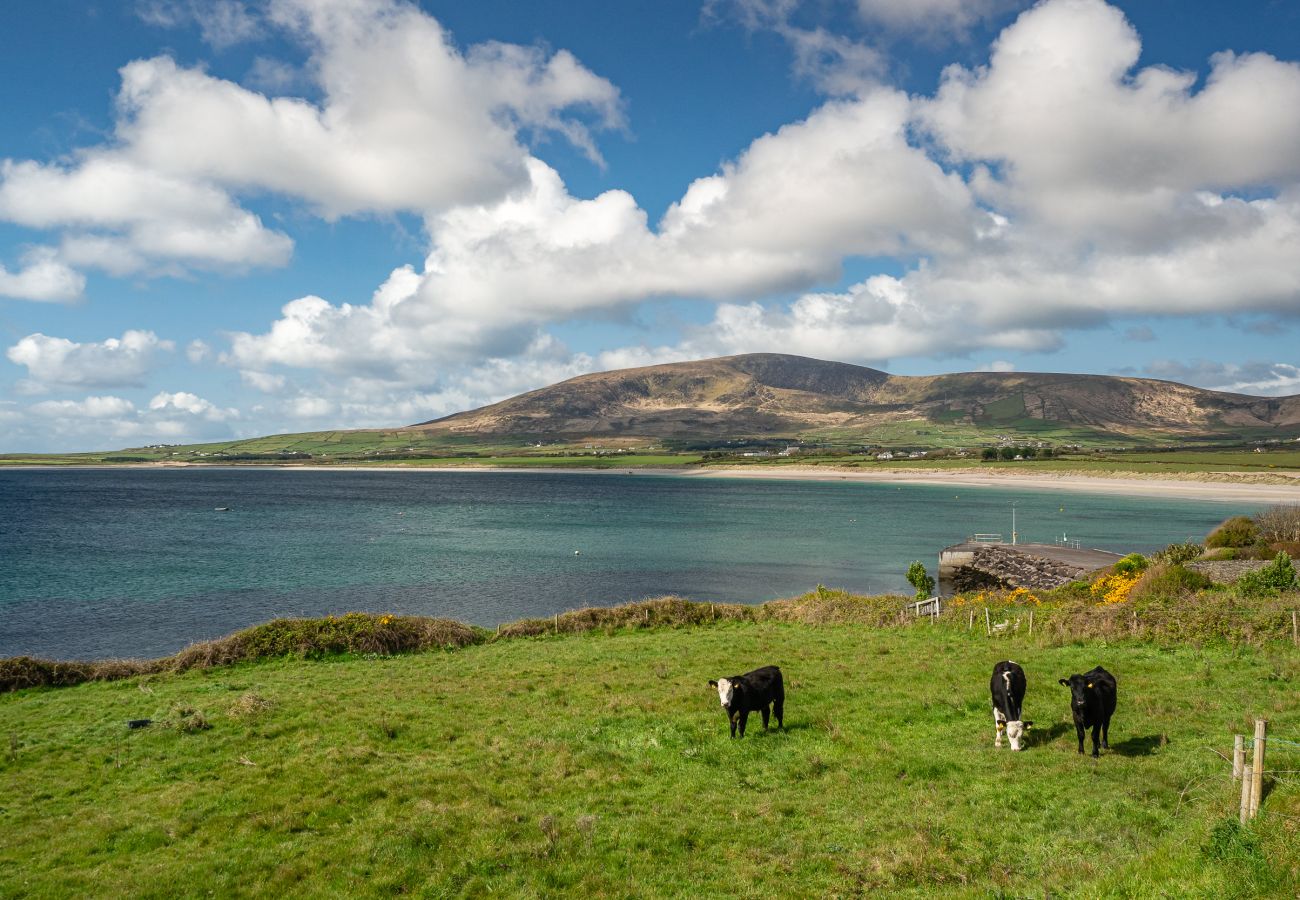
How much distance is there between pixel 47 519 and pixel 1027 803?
148m

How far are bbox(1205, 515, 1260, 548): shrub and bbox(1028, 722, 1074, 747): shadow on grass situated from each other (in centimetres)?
5478

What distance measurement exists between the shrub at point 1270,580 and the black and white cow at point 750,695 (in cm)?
2768

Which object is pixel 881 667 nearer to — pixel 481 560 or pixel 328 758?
pixel 328 758

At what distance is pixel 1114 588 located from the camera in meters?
39.5

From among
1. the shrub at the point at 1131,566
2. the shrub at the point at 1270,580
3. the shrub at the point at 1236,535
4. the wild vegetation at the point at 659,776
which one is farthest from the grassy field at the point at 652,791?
the shrub at the point at 1236,535

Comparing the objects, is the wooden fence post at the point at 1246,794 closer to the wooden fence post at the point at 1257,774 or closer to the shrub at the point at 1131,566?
the wooden fence post at the point at 1257,774

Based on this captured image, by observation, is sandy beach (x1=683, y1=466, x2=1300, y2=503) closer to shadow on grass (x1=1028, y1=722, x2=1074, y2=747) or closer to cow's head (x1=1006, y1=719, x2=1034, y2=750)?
shadow on grass (x1=1028, y1=722, x2=1074, y2=747)

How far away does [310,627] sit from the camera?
3438cm

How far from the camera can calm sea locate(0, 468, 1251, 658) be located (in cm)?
5388

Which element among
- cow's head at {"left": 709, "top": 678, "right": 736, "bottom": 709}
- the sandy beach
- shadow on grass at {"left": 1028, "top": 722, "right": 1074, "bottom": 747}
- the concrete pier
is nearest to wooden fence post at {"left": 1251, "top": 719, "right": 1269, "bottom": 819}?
shadow on grass at {"left": 1028, "top": 722, "right": 1074, "bottom": 747}

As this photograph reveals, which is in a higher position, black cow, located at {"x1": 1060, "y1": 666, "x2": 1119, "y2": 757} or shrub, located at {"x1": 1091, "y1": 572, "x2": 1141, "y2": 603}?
black cow, located at {"x1": 1060, "y1": 666, "x2": 1119, "y2": 757}

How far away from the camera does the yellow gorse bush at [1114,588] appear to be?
3688 centimetres

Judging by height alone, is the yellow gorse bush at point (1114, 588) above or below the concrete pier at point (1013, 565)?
above

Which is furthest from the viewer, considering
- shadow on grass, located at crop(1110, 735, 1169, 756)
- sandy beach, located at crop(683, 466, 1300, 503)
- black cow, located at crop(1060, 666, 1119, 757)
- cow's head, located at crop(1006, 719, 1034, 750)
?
sandy beach, located at crop(683, 466, 1300, 503)
